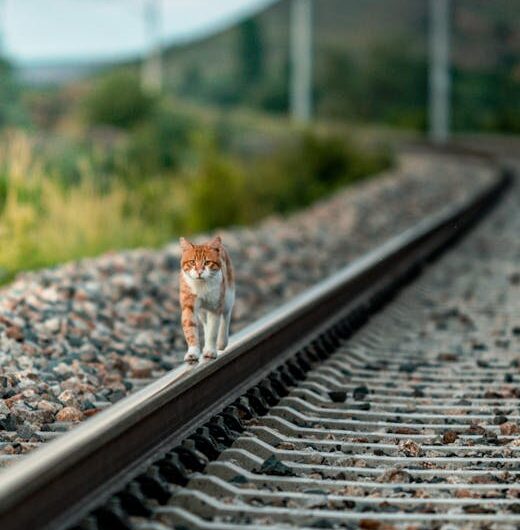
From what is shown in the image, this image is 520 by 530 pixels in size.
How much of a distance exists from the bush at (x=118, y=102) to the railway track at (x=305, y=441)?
93.8 feet

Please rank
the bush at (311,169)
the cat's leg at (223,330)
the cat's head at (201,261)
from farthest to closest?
the bush at (311,169)
the cat's leg at (223,330)
the cat's head at (201,261)

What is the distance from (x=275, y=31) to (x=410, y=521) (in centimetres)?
16999

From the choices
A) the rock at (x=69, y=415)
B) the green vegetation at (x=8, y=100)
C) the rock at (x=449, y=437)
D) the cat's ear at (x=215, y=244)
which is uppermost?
the green vegetation at (x=8, y=100)

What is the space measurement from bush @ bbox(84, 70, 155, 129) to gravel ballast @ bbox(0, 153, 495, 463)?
66.8ft

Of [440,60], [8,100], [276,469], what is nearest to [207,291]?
[276,469]

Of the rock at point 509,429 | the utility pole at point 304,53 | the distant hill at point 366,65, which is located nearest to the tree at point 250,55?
the distant hill at point 366,65

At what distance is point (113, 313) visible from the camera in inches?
347

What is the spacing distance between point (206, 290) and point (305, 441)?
71cm

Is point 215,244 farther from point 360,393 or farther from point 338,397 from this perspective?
point 360,393

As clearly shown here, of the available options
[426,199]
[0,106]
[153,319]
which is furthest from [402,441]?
[0,106]

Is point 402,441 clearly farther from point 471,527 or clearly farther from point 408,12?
point 408,12

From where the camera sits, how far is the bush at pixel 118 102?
36.8 metres

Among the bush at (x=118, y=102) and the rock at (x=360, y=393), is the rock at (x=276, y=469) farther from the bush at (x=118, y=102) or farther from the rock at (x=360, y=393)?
the bush at (x=118, y=102)

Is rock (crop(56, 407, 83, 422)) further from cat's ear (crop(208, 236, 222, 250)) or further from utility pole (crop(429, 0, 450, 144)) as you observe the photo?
utility pole (crop(429, 0, 450, 144))
